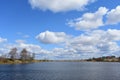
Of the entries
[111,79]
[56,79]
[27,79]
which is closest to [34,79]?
[27,79]

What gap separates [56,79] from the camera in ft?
234

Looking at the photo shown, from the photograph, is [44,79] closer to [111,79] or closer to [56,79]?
[56,79]

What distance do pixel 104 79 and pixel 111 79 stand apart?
8.07 ft

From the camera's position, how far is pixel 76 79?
70.4 m

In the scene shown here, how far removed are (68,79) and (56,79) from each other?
3994mm

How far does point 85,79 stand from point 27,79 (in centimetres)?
1946

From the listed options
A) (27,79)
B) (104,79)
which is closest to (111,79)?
(104,79)

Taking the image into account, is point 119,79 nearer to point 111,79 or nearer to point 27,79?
point 111,79

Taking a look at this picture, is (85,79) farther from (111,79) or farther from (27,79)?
(27,79)

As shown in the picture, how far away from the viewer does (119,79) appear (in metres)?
70.9

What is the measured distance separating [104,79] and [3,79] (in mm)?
34140

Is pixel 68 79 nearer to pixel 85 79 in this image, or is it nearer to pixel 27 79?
pixel 85 79

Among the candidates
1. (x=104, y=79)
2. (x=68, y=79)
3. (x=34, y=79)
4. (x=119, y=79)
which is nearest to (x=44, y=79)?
(x=34, y=79)

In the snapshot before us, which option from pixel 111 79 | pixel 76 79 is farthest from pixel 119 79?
pixel 76 79
